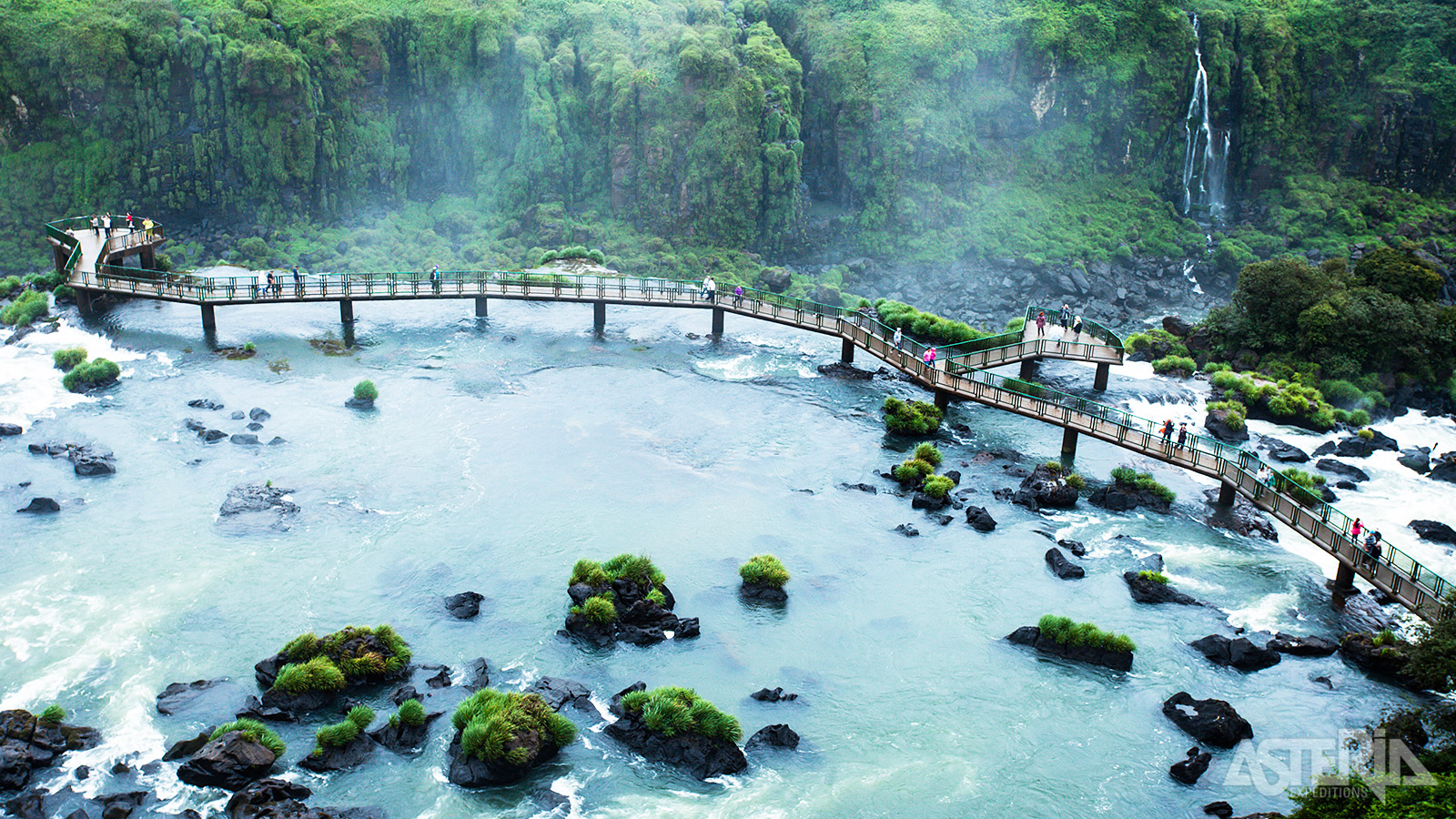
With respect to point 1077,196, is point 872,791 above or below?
below

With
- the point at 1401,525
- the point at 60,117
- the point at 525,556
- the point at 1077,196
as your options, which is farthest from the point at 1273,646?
the point at 60,117

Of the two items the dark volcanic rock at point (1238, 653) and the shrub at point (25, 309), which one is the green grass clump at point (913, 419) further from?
the shrub at point (25, 309)

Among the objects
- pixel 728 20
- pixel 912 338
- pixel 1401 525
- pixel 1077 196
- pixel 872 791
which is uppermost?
pixel 728 20

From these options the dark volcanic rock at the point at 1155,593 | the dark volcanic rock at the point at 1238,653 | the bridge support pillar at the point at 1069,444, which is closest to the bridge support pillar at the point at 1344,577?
the dark volcanic rock at the point at 1238,653

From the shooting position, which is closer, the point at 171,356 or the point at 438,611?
the point at 438,611

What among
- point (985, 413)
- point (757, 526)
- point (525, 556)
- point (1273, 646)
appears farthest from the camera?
point (985, 413)

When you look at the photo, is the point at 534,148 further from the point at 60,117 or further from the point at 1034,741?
the point at 1034,741

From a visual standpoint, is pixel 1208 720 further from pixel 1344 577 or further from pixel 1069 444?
pixel 1069 444
